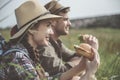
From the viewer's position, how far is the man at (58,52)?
4.52 m

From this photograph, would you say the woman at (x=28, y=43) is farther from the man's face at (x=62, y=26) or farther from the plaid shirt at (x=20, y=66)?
the man's face at (x=62, y=26)

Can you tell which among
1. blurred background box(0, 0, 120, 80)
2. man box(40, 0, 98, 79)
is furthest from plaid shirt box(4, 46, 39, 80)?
blurred background box(0, 0, 120, 80)

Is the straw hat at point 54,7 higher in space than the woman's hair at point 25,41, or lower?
higher

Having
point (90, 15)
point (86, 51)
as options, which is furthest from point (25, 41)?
point (90, 15)

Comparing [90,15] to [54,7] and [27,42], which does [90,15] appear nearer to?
[54,7]

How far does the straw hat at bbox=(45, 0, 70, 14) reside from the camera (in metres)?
4.68

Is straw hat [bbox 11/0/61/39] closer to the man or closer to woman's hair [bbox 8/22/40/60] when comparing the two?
woman's hair [bbox 8/22/40/60]

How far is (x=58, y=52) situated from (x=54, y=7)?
14.8 inches

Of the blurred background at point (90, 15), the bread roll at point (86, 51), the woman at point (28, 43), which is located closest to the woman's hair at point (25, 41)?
the woman at point (28, 43)

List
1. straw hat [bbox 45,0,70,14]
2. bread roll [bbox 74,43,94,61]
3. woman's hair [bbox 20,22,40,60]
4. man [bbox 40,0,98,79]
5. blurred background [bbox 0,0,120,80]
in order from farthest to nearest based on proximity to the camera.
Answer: blurred background [bbox 0,0,120,80], straw hat [bbox 45,0,70,14], man [bbox 40,0,98,79], bread roll [bbox 74,43,94,61], woman's hair [bbox 20,22,40,60]

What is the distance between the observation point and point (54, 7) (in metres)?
4.68

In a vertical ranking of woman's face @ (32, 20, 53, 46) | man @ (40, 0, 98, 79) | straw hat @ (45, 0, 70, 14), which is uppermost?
straw hat @ (45, 0, 70, 14)

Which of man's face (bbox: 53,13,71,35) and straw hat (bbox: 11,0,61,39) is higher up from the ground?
straw hat (bbox: 11,0,61,39)

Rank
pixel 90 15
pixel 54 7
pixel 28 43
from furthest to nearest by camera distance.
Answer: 1. pixel 90 15
2. pixel 54 7
3. pixel 28 43
